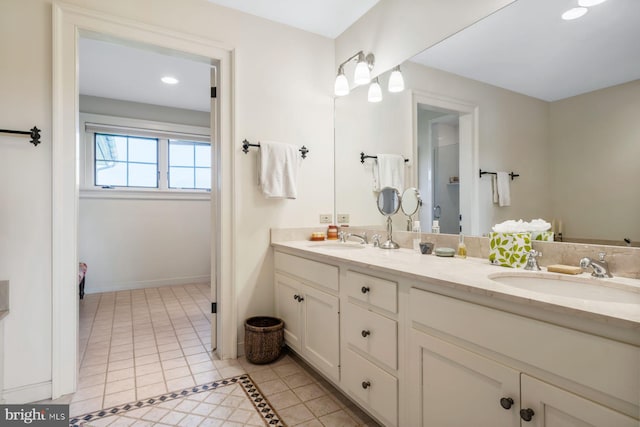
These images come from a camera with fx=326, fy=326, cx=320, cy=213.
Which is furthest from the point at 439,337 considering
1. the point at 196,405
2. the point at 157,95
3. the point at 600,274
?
the point at 157,95

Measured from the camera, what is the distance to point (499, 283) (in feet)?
3.46

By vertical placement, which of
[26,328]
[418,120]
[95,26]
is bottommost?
[26,328]

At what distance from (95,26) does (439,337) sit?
7.87 ft

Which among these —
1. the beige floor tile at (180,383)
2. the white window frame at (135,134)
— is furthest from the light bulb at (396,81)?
the white window frame at (135,134)

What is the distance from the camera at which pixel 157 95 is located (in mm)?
3979

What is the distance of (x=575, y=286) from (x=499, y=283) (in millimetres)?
296

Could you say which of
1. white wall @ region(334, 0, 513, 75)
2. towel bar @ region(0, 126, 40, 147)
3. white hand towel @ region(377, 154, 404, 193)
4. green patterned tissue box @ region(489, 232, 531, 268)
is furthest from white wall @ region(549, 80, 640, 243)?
towel bar @ region(0, 126, 40, 147)

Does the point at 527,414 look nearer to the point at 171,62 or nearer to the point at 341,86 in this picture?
the point at 341,86

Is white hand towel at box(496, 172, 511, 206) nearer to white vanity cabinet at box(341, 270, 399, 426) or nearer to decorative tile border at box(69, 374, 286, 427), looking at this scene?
white vanity cabinet at box(341, 270, 399, 426)

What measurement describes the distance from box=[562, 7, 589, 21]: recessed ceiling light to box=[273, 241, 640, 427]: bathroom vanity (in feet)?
3.22

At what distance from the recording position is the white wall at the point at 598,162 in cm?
114

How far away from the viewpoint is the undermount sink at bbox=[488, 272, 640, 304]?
991mm

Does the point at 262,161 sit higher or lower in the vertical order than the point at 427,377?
higher

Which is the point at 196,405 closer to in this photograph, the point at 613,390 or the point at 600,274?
the point at 613,390
